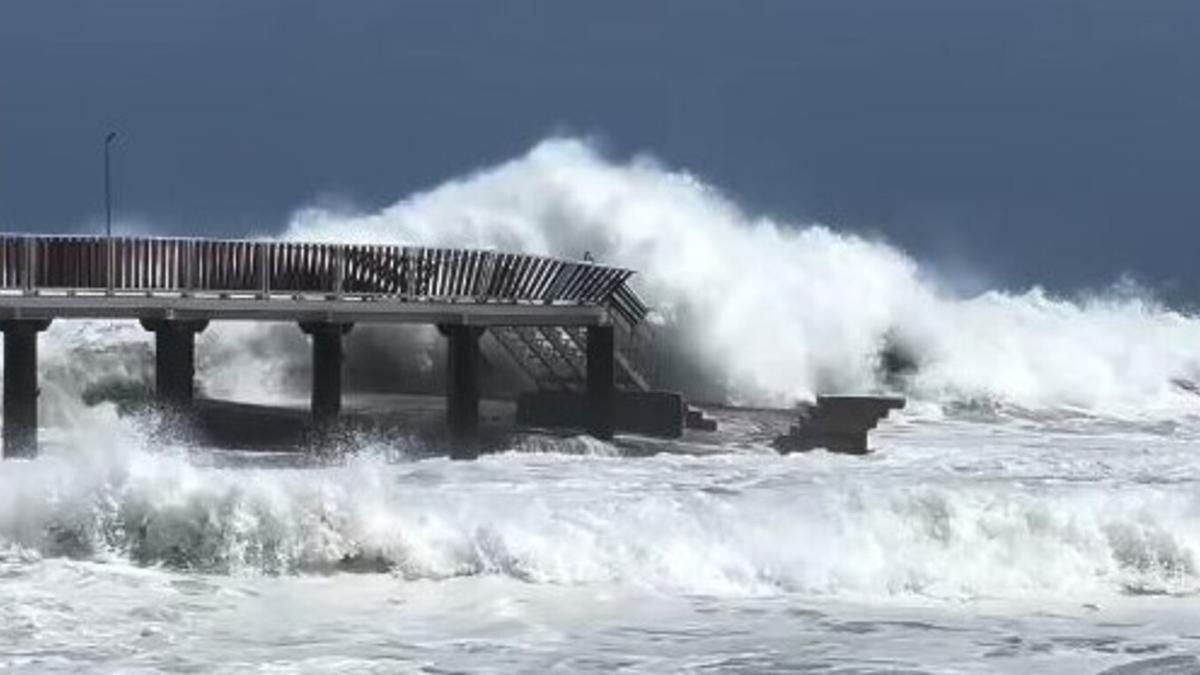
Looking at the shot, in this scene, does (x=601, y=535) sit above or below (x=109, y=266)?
below

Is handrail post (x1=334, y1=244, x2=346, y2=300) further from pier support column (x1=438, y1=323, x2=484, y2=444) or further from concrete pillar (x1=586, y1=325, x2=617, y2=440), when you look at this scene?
concrete pillar (x1=586, y1=325, x2=617, y2=440)

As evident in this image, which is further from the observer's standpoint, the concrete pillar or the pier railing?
the concrete pillar

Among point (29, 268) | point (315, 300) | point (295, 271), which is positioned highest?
point (295, 271)

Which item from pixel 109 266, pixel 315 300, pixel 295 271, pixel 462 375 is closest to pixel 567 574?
pixel 109 266

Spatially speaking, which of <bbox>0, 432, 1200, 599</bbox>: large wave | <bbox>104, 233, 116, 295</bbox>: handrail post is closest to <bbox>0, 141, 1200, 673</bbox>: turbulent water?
<bbox>0, 432, 1200, 599</bbox>: large wave

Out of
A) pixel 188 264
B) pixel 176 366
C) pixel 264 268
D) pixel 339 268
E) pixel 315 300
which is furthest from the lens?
pixel 339 268

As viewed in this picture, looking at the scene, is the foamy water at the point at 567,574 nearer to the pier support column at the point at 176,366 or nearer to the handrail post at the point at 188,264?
the pier support column at the point at 176,366

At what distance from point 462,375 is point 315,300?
2.78 metres

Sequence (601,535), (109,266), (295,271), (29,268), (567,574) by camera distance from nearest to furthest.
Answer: (567,574) → (601,535) → (29,268) → (109,266) → (295,271)

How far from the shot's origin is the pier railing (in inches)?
894

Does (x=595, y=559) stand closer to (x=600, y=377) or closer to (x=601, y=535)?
(x=601, y=535)

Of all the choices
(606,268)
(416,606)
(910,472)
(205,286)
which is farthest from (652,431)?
(416,606)

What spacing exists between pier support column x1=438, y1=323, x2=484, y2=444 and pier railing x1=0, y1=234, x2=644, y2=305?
554 mm

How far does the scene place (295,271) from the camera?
24.8m
